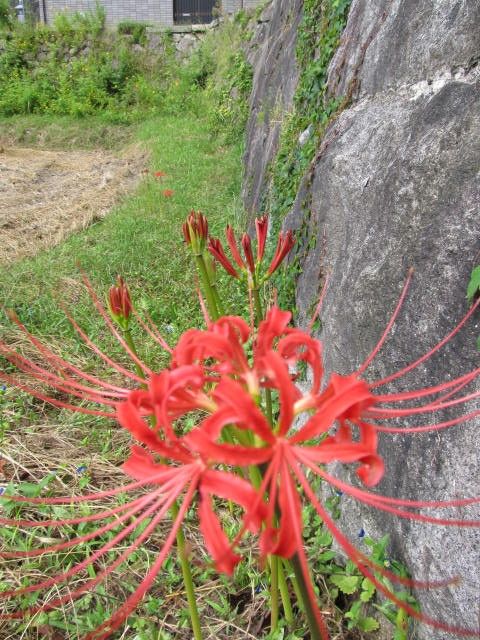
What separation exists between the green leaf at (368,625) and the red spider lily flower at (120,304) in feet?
3.19

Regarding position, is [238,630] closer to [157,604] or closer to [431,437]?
[157,604]

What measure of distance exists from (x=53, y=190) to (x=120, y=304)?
6618 millimetres

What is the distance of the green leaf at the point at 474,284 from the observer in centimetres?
114

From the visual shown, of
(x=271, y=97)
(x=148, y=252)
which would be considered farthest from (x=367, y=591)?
(x=271, y=97)

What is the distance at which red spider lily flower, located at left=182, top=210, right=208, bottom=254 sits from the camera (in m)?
1.32

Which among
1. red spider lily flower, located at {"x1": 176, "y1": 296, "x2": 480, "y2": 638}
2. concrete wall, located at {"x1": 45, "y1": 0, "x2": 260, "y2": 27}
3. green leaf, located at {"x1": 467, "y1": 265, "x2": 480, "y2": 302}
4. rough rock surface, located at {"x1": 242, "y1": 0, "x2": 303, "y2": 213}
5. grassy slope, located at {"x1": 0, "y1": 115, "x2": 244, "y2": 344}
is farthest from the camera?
concrete wall, located at {"x1": 45, "y1": 0, "x2": 260, "y2": 27}

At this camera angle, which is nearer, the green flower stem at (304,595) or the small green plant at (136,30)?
the green flower stem at (304,595)

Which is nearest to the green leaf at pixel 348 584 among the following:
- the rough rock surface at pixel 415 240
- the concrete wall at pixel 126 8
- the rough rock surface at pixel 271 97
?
the rough rock surface at pixel 415 240

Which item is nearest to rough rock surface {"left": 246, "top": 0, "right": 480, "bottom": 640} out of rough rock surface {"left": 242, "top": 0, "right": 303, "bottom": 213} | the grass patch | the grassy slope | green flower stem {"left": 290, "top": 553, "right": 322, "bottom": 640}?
green flower stem {"left": 290, "top": 553, "right": 322, "bottom": 640}

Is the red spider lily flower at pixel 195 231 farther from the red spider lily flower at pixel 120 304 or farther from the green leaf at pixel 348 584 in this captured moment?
the green leaf at pixel 348 584

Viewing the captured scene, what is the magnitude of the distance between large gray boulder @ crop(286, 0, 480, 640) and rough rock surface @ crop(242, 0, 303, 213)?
2.33 m

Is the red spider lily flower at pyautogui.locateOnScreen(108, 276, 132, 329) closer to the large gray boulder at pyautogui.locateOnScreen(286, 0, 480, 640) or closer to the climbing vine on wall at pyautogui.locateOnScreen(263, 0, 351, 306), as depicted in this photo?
the large gray boulder at pyautogui.locateOnScreen(286, 0, 480, 640)

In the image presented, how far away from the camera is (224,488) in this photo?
2.08ft

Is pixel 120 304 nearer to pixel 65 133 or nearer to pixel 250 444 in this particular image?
pixel 250 444
